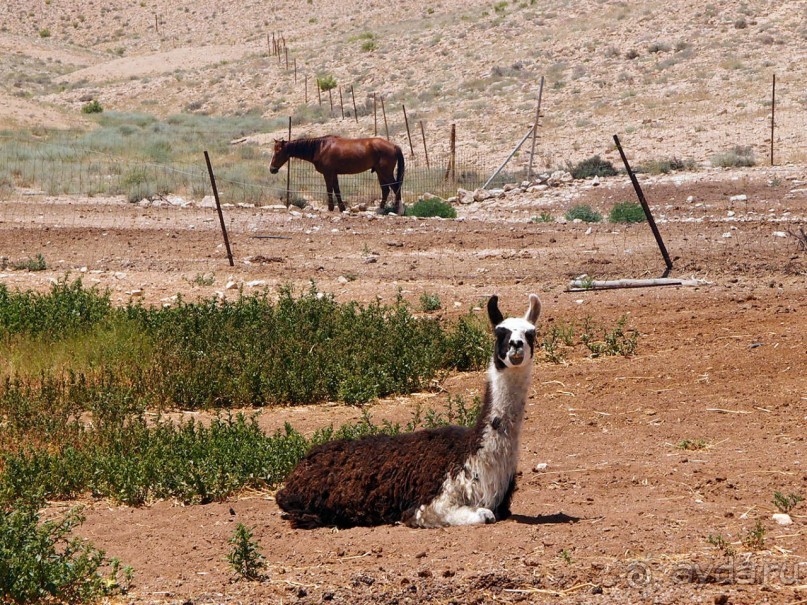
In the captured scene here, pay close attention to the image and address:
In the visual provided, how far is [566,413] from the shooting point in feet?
33.0

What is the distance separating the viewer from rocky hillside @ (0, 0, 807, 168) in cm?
3775

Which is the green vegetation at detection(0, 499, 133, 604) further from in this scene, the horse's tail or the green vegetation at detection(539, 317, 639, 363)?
the horse's tail

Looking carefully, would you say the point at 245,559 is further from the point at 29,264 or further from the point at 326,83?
the point at 326,83

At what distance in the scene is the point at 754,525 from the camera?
6.47 meters

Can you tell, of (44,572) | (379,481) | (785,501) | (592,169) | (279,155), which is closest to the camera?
(44,572)

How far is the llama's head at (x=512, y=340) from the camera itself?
22.4ft

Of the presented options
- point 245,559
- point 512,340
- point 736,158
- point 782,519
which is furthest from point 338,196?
point 245,559

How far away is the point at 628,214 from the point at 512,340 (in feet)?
50.3

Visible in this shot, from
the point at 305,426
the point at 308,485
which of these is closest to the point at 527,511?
the point at 308,485

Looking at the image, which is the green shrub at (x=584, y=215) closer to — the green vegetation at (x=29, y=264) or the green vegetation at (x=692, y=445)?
the green vegetation at (x=29, y=264)

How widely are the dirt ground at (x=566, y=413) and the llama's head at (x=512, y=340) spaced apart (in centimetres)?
96

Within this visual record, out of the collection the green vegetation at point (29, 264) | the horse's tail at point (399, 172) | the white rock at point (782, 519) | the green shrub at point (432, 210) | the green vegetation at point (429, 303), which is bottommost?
the white rock at point (782, 519)

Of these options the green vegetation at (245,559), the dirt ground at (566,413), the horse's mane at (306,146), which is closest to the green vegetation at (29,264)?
the dirt ground at (566,413)

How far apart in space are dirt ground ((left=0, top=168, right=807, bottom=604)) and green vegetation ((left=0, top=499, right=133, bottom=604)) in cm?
29
